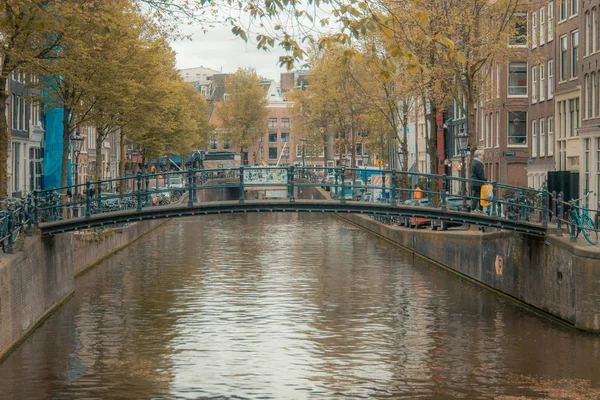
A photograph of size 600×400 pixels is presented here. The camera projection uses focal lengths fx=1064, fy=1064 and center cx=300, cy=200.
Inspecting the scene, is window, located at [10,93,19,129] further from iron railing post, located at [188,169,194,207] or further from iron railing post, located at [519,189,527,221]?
iron railing post, located at [519,189,527,221]

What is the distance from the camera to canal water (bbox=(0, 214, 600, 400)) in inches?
808

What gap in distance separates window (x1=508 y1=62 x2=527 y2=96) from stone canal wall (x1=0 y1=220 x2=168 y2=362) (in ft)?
96.9

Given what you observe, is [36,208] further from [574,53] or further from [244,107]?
[244,107]

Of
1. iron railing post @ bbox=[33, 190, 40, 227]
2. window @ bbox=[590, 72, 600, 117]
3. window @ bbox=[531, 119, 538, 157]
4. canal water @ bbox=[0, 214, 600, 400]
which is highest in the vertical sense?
window @ bbox=[590, 72, 600, 117]

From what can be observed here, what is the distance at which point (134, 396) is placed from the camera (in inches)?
779

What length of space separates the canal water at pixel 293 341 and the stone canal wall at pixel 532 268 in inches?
21.9

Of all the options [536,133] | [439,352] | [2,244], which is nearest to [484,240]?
[439,352]

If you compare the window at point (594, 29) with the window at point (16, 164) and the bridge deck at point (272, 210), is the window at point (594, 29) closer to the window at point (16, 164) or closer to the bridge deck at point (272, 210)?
the bridge deck at point (272, 210)

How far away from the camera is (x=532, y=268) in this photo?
28.8m

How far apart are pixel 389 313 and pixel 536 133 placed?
2755cm

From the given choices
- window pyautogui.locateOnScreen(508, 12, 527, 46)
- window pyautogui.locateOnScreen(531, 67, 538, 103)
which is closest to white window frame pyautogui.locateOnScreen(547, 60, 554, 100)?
window pyautogui.locateOnScreen(508, 12, 527, 46)

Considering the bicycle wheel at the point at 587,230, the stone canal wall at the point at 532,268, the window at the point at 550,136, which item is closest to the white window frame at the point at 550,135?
the window at the point at 550,136

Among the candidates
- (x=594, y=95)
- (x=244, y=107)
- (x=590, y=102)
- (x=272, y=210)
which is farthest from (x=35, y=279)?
(x=244, y=107)

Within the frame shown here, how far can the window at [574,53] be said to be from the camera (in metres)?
46.2
